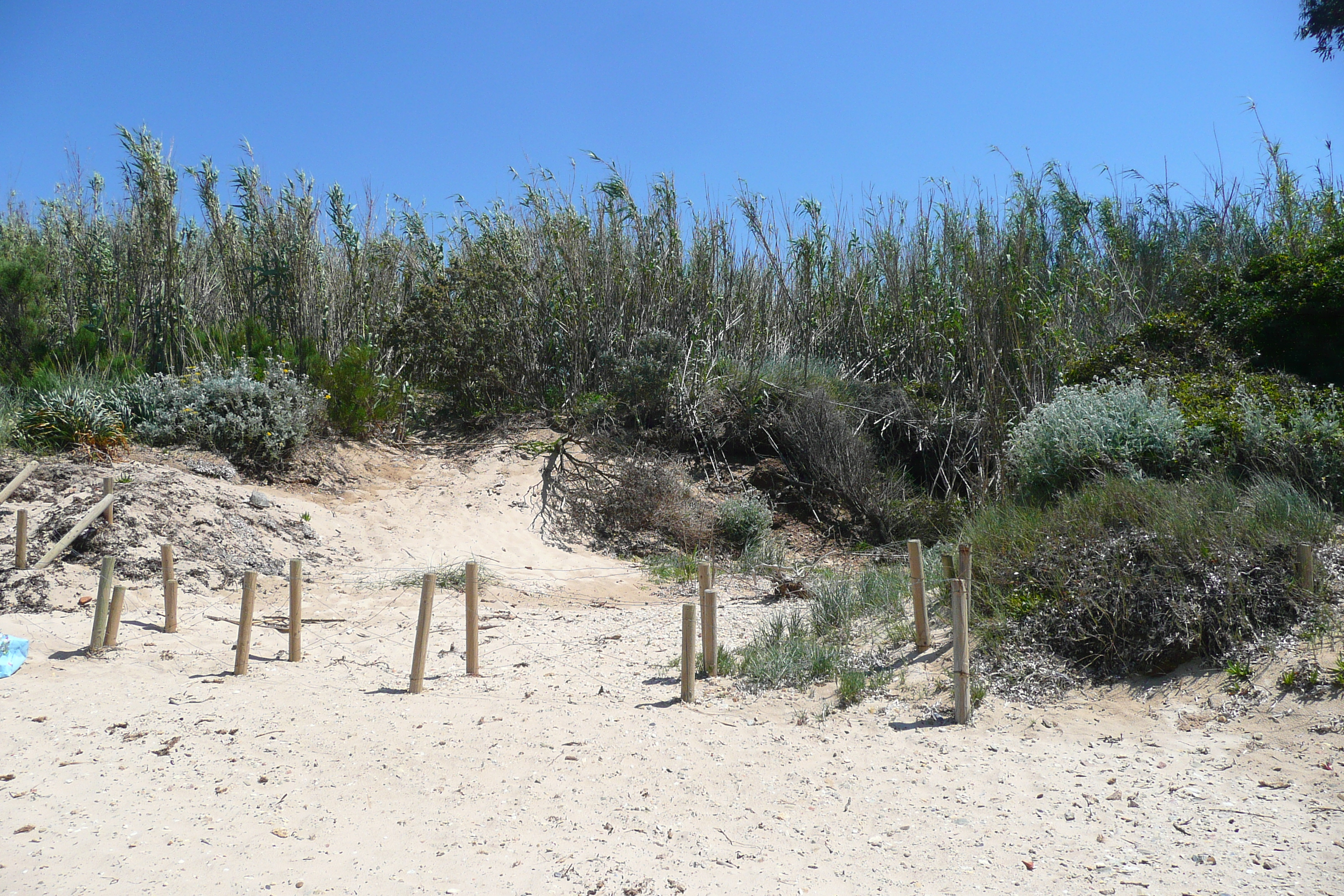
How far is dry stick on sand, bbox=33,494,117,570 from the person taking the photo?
629 centimetres

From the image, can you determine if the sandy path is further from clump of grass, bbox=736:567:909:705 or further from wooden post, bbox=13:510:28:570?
wooden post, bbox=13:510:28:570

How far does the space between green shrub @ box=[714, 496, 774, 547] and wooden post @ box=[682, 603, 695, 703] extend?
14.9 feet

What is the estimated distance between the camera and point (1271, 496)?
5262 mm

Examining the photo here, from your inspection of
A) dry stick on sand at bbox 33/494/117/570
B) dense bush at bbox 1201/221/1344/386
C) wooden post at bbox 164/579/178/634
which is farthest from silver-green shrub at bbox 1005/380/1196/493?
dry stick on sand at bbox 33/494/117/570

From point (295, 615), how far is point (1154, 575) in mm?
5092

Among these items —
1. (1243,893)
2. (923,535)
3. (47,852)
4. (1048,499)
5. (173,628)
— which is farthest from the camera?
(923,535)

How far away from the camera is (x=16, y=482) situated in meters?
7.04

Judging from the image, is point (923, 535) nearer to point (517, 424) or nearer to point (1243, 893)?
point (517, 424)

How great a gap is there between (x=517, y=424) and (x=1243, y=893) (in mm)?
9808

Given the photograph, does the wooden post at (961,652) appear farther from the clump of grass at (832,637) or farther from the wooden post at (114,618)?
the wooden post at (114,618)

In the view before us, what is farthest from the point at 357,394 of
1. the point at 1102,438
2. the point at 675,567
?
the point at 1102,438

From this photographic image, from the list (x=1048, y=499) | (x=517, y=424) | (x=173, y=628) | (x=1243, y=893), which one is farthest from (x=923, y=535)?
(x=173, y=628)

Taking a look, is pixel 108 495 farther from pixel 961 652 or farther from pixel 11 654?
pixel 961 652

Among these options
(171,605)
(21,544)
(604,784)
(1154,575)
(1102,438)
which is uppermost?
(1102,438)
